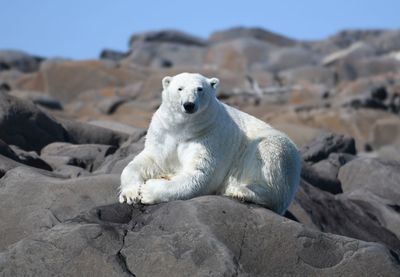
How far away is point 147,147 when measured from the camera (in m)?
9.35

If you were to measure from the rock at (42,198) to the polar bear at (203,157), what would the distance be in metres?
1.40

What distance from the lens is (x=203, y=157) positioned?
29.9 feet

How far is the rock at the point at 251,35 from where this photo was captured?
6881cm

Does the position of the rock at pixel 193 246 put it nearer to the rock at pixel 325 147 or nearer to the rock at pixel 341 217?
the rock at pixel 341 217

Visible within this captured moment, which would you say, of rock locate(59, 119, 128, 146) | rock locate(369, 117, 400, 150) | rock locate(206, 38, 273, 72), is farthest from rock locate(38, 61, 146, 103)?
rock locate(59, 119, 128, 146)

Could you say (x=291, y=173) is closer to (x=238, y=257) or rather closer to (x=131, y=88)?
(x=238, y=257)

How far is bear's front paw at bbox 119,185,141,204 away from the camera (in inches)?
350

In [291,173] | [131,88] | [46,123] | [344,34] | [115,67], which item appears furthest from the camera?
[344,34]

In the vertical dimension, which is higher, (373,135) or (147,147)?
(147,147)

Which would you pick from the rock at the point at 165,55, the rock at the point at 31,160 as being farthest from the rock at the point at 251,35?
the rock at the point at 31,160

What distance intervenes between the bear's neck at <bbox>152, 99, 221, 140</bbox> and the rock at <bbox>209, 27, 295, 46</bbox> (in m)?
58.7

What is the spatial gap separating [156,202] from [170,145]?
2.25ft

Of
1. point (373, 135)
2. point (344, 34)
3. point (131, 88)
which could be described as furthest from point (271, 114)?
point (344, 34)

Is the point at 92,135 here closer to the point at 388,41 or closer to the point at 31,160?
the point at 31,160
